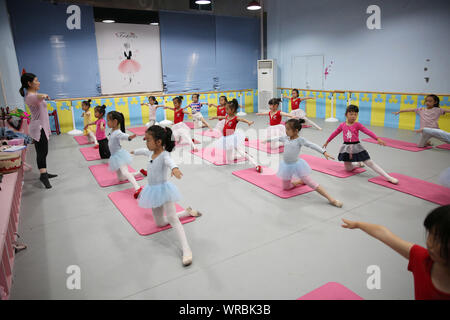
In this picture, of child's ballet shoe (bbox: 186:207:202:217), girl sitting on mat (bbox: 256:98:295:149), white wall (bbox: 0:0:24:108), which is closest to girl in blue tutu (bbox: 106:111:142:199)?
child's ballet shoe (bbox: 186:207:202:217)

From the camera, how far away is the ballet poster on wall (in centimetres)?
857

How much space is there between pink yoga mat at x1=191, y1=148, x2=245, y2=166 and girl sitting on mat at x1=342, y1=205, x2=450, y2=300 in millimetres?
3899

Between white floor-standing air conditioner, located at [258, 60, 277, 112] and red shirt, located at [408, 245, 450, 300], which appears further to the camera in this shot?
white floor-standing air conditioner, located at [258, 60, 277, 112]

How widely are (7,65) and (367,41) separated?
27.1 ft

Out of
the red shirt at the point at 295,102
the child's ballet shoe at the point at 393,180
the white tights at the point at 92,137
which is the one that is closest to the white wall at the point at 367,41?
the red shirt at the point at 295,102

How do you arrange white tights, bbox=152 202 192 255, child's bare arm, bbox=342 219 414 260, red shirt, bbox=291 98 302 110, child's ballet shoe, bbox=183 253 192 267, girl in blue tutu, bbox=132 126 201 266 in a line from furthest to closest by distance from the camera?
red shirt, bbox=291 98 302 110 < girl in blue tutu, bbox=132 126 201 266 < white tights, bbox=152 202 192 255 < child's ballet shoe, bbox=183 253 192 267 < child's bare arm, bbox=342 219 414 260

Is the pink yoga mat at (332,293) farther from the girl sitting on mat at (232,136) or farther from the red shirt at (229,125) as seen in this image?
the red shirt at (229,125)

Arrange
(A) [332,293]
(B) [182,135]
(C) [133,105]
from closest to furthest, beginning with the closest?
(A) [332,293] < (B) [182,135] < (C) [133,105]

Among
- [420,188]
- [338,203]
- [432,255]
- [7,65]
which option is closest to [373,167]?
[420,188]

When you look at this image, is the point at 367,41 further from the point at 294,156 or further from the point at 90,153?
the point at 90,153

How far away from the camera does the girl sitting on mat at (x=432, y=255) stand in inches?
43.4

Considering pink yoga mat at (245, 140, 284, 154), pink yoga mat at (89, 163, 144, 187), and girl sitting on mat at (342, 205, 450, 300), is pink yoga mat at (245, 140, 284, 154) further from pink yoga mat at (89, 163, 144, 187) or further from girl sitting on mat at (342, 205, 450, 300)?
girl sitting on mat at (342, 205, 450, 300)

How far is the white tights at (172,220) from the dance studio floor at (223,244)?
0.12 meters

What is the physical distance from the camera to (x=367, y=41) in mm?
7957
